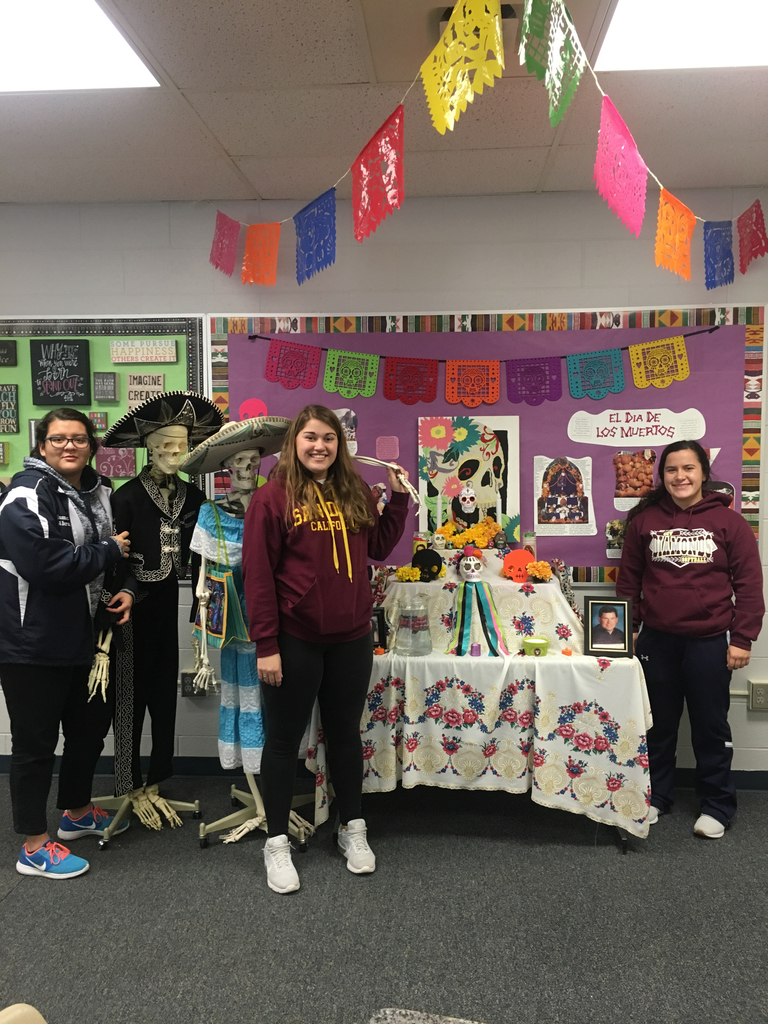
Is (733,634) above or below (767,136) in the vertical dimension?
below

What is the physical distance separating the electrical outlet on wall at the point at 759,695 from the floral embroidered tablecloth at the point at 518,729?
786 mm

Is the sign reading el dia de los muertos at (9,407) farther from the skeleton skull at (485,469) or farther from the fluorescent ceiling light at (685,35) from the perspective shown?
the fluorescent ceiling light at (685,35)

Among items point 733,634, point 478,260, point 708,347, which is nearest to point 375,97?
point 478,260

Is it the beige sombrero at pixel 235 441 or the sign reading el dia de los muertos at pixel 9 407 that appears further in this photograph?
the sign reading el dia de los muertos at pixel 9 407

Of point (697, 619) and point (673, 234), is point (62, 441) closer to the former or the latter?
point (673, 234)

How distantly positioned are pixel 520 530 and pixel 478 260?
3.86ft

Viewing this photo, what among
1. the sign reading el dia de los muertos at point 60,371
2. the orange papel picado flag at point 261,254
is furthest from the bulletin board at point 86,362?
Answer: the orange papel picado flag at point 261,254

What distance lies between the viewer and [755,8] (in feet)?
5.33

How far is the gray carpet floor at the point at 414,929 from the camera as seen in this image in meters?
1.60

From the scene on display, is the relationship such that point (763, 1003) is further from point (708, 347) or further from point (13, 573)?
point (13, 573)

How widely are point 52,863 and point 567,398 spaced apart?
2580 millimetres

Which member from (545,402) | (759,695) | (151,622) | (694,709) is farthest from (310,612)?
(759,695)

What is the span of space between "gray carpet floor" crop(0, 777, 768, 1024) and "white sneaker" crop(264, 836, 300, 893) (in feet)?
0.11

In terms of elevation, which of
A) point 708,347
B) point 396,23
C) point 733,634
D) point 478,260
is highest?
point 396,23
